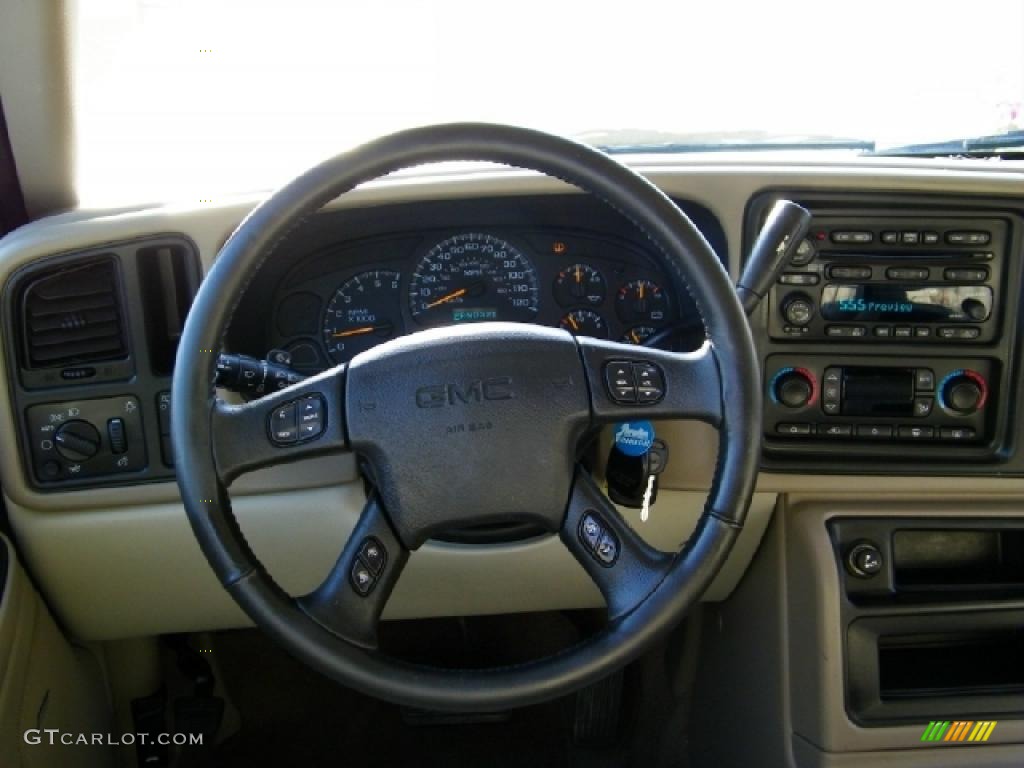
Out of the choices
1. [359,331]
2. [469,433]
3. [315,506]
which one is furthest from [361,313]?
[469,433]

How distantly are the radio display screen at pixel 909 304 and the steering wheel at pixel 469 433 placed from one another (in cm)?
51

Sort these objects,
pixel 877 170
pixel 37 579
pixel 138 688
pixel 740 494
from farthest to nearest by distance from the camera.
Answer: pixel 138 688
pixel 37 579
pixel 877 170
pixel 740 494

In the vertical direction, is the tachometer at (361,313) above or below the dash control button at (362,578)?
above

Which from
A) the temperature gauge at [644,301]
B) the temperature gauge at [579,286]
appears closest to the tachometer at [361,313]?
the temperature gauge at [579,286]

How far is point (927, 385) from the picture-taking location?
1585mm

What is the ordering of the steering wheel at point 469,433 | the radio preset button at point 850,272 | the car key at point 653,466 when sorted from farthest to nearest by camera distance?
1. the radio preset button at point 850,272
2. the car key at point 653,466
3. the steering wheel at point 469,433

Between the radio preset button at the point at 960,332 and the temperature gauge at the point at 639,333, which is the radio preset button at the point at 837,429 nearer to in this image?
the radio preset button at the point at 960,332

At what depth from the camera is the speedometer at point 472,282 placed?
1579 millimetres

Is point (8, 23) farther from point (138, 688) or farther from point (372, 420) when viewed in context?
point (138, 688)

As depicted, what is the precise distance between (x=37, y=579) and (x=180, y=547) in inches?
10.4

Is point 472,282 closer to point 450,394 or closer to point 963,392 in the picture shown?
point 450,394

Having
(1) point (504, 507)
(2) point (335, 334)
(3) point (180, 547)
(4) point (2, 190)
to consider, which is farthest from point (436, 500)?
(4) point (2, 190)

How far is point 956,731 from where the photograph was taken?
1.58m

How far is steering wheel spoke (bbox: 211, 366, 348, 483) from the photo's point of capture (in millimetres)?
1102
